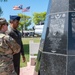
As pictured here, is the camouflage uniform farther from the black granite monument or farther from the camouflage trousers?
the black granite monument

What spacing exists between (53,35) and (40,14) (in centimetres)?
8963

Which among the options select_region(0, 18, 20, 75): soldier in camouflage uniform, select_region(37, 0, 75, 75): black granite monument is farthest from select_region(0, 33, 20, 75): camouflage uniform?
select_region(37, 0, 75, 75): black granite monument

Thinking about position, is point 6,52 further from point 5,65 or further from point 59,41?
A: point 59,41

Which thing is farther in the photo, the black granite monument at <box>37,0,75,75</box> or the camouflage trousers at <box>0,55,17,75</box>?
the black granite monument at <box>37,0,75,75</box>

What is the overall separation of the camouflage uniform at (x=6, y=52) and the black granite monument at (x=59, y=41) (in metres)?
0.70

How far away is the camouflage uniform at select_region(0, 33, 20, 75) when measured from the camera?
16.4 ft

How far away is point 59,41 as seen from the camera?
5332 mm

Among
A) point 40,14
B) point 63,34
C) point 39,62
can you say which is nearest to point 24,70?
point 39,62

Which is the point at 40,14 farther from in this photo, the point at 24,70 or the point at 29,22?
the point at 24,70

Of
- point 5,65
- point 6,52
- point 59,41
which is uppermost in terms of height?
point 59,41

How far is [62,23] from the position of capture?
532 centimetres

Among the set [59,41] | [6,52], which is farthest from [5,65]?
[59,41]

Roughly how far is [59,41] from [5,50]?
97cm

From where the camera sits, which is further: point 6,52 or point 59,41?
point 59,41
